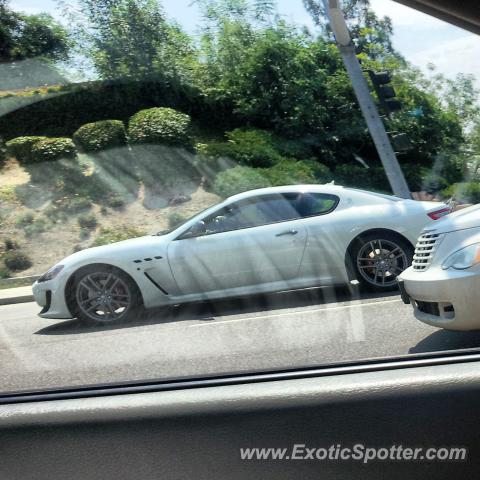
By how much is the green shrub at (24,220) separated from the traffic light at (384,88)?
165cm

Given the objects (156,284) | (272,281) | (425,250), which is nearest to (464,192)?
(425,250)

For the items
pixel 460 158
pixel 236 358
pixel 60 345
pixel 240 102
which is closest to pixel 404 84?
pixel 460 158

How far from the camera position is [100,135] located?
294 cm

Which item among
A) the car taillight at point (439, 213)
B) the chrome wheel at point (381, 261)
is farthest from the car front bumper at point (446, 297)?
the chrome wheel at point (381, 261)

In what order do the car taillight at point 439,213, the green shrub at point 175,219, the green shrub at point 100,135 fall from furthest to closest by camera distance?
the car taillight at point 439,213 → the green shrub at point 175,219 → the green shrub at point 100,135

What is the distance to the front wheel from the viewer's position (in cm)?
528

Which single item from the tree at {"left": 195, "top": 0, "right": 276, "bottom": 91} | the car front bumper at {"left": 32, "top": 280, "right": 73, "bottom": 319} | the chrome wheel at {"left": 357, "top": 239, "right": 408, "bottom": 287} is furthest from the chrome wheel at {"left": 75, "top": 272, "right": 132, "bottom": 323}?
the chrome wheel at {"left": 357, "top": 239, "right": 408, "bottom": 287}

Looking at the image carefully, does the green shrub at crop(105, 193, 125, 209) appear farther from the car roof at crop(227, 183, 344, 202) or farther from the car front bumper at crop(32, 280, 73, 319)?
the car roof at crop(227, 183, 344, 202)

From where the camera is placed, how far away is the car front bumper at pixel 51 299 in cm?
352

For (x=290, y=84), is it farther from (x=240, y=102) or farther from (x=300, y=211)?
(x=300, y=211)

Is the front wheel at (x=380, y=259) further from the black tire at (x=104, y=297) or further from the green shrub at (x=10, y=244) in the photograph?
the green shrub at (x=10, y=244)

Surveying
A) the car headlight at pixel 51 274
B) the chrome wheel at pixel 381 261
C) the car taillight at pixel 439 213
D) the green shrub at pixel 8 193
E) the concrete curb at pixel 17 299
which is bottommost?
the chrome wheel at pixel 381 261

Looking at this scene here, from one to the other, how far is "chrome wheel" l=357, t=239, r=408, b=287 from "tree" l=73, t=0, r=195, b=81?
9.04 ft

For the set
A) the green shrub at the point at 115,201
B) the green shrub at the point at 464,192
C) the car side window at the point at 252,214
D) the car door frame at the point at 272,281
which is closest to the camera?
the green shrub at the point at 115,201
